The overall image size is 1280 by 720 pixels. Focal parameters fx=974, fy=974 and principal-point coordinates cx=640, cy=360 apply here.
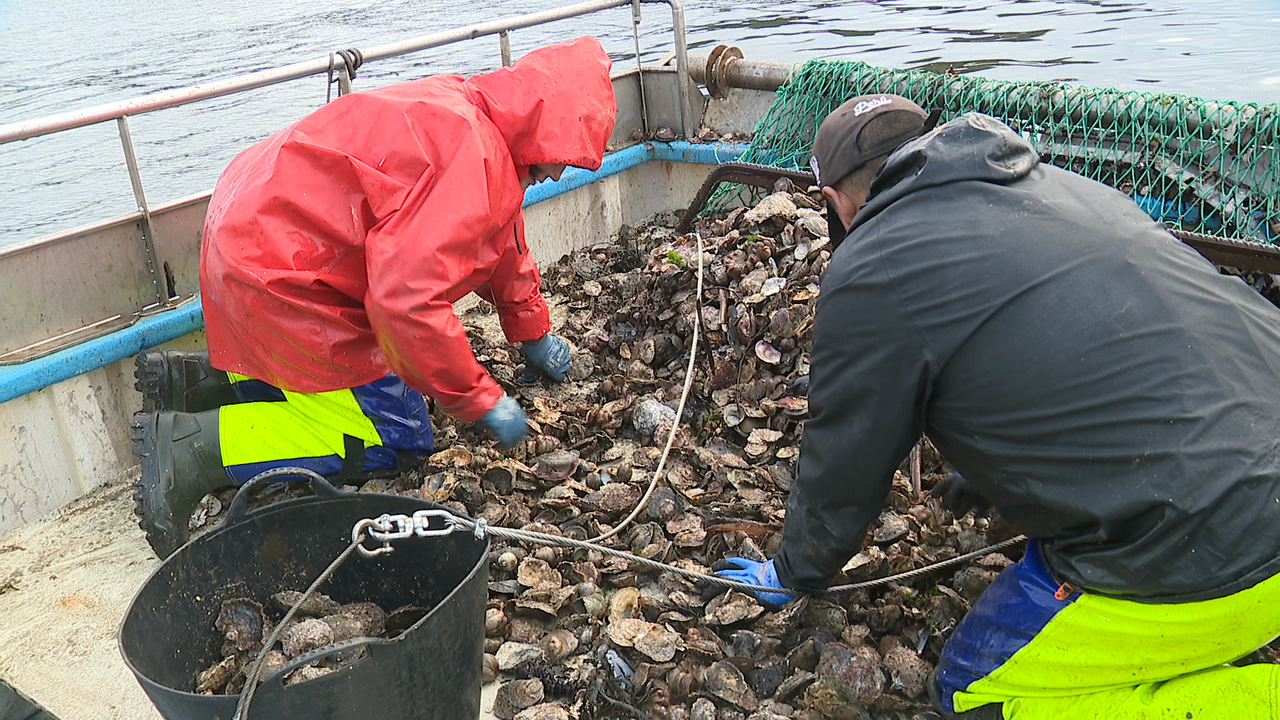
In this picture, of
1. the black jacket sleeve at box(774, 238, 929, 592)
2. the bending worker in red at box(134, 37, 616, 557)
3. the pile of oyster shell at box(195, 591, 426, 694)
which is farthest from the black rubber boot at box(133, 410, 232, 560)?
the black jacket sleeve at box(774, 238, 929, 592)

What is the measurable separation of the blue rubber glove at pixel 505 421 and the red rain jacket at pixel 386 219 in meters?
0.05

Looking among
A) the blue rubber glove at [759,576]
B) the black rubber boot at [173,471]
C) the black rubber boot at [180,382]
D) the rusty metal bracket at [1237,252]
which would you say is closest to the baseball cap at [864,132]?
the blue rubber glove at [759,576]

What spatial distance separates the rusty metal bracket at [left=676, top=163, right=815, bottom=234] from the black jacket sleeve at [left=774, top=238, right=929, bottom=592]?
272 cm

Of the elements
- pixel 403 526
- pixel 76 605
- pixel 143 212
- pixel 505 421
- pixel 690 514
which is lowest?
pixel 76 605

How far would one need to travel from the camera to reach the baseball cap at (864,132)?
2166 mm

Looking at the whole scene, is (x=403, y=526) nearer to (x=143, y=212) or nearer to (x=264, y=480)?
(x=264, y=480)

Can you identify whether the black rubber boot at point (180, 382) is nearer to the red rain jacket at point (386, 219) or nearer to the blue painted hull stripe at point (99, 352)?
the blue painted hull stripe at point (99, 352)

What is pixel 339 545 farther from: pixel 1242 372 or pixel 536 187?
pixel 536 187

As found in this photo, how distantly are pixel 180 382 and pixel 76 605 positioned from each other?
77cm

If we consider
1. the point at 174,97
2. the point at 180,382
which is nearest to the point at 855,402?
the point at 180,382

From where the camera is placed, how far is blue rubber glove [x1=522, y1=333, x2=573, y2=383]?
3850 millimetres

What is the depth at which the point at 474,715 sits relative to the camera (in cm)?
221

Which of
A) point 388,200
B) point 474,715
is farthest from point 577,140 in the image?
point 474,715

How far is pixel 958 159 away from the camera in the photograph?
1882 mm
